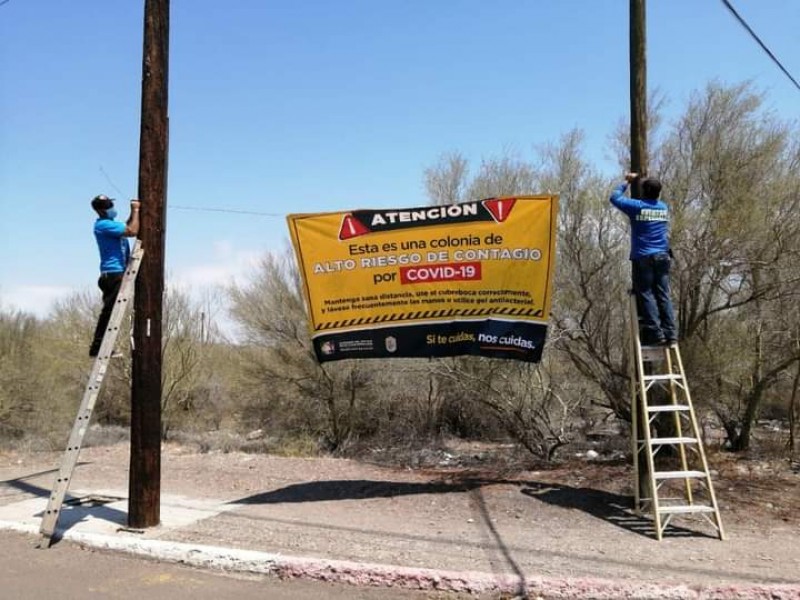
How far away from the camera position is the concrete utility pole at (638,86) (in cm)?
773

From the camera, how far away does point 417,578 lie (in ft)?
17.5

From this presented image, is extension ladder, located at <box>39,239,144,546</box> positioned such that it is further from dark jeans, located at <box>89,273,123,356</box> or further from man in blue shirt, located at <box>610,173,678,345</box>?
man in blue shirt, located at <box>610,173,678,345</box>

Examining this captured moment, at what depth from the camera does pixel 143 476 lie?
22.9 feet

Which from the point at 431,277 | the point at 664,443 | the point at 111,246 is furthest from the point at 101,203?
the point at 664,443

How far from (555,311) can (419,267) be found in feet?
15.1

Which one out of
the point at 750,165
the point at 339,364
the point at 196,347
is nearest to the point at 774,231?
the point at 750,165

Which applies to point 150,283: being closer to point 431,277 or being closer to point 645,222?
point 431,277

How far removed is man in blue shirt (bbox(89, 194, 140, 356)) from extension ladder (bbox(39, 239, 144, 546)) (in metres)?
0.53

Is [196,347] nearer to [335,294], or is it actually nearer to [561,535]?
[335,294]

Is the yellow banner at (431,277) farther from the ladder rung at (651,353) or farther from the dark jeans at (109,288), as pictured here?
the dark jeans at (109,288)

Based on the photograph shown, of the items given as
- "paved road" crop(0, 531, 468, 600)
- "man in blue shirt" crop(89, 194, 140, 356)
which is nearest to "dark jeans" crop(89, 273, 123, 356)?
"man in blue shirt" crop(89, 194, 140, 356)

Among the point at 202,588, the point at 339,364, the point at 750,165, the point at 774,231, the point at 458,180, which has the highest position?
the point at 458,180

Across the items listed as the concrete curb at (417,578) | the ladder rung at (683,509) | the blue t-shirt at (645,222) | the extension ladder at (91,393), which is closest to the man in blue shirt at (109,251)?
the extension ladder at (91,393)

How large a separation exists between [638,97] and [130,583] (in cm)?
721
